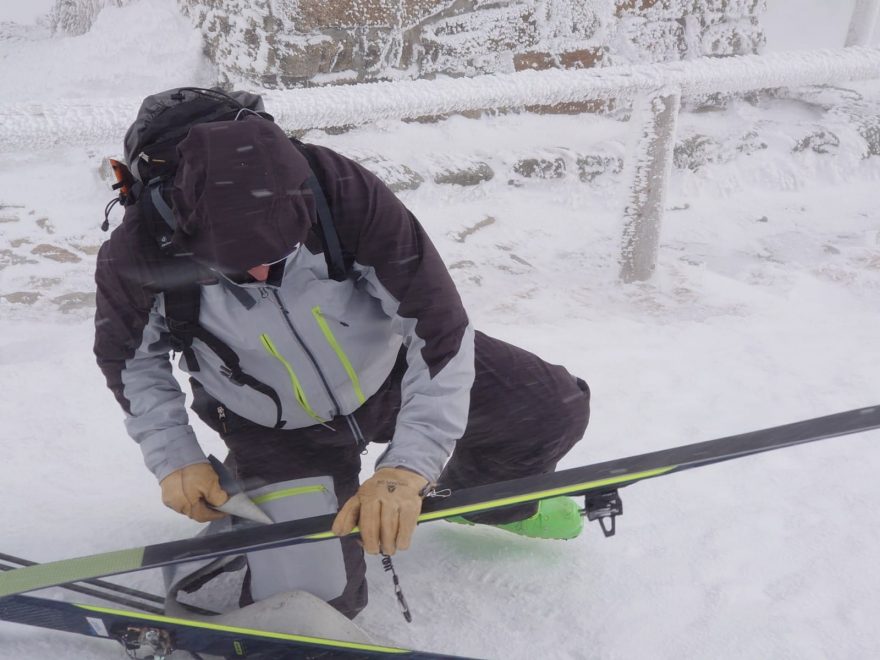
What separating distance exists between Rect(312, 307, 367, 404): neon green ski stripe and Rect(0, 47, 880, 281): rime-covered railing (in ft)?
4.99

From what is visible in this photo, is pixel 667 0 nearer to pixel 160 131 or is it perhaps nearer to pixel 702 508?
pixel 702 508

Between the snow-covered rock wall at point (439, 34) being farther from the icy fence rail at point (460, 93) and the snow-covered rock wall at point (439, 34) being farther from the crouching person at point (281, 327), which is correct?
the crouching person at point (281, 327)

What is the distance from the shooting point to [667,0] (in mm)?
4840

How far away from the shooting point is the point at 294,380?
1.72 metres

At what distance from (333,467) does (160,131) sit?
0.95 metres

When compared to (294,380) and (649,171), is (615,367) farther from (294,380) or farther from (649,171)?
(294,380)

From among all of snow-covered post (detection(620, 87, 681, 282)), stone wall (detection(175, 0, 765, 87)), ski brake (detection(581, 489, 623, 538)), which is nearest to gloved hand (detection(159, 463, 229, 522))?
ski brake (detection(581, 489, 623, 538))

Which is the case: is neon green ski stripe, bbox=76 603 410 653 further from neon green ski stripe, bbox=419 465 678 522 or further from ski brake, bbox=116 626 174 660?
neon green ski stripe, bbox=419 465 678 522

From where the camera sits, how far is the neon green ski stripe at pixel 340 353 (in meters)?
1.65

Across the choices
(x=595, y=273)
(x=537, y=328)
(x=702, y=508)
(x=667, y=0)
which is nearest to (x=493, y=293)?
(x=537, y=328)

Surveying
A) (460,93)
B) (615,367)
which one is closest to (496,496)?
(615,367)

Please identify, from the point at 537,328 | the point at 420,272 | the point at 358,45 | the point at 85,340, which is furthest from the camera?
the point at 358,45

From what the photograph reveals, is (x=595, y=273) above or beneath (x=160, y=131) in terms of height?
beneath

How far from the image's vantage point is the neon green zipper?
164cm
